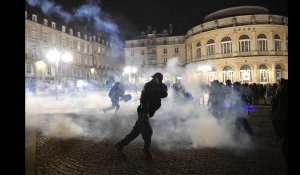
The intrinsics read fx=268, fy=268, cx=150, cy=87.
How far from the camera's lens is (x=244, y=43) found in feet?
148

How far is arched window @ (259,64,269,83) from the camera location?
4341cm

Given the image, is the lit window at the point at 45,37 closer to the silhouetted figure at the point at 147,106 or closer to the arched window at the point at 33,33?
the arched window at the point at 33,33

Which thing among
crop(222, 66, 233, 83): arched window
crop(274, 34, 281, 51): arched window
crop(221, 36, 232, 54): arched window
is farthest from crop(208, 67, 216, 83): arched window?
crop(274, 34, 281, 51): arched window

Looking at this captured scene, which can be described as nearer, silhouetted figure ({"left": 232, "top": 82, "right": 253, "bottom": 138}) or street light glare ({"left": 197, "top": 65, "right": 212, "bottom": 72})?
silhouetted figure ({"left": 232, "top": 82, "right": 253, "bottom": 138})

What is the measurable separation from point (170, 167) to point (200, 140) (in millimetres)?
2816

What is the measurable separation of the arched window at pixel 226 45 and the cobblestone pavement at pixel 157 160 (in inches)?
1583

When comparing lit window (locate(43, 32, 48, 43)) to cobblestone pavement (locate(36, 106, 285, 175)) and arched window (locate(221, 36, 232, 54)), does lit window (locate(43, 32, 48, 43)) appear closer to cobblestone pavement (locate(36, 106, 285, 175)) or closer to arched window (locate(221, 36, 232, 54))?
arched window (locate(221, 36, 232, 54))

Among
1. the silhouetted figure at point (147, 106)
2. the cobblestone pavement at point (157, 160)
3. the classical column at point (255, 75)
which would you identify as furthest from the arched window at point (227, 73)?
the silhouetted figure at point (147, 106)

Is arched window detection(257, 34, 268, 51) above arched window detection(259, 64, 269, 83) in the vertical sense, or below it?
above

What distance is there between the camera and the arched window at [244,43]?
44812 millimetres

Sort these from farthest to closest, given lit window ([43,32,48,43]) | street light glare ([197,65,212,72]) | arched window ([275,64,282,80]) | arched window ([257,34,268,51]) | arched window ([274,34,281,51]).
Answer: lit window ([43,32,48,43])
street light glare ([197,65,212,72])
arched window ([274,34,281,51])
arched window ([257,34,268,51])
arched window ([275,64,282,80])

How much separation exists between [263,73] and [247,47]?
5060 mm

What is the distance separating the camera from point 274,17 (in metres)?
45.3
